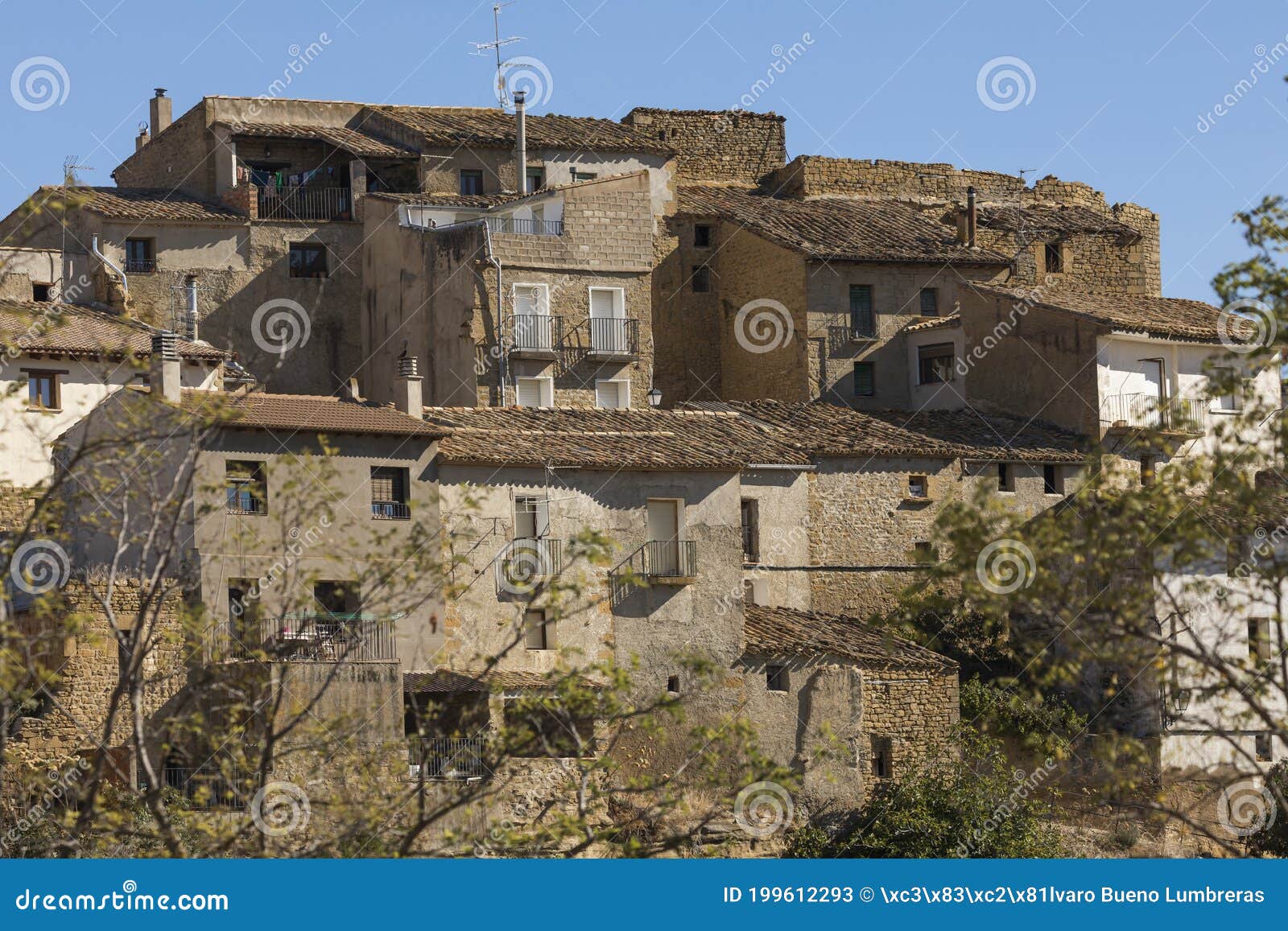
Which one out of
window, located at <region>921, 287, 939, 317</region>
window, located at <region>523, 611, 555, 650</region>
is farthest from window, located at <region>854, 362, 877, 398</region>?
window, located at <region>523, 611, 555, 650</region>

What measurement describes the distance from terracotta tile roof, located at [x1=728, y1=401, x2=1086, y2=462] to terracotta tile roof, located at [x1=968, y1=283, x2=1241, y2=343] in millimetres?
2760

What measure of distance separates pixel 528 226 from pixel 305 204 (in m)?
7.83

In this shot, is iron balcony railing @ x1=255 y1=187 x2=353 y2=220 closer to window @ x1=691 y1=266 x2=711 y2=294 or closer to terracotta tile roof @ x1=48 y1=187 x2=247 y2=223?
terracotta tile roof @ x1=48 y1=187 x2=247 y2=223

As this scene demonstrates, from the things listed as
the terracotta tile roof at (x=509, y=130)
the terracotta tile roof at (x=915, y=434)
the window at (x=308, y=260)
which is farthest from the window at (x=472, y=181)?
the terracotta tile roof at (x=915, y=434)

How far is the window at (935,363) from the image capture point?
55562 millimetres

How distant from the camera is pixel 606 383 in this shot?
176 feet

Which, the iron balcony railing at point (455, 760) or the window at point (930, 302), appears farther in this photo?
the window at point (930, 302)

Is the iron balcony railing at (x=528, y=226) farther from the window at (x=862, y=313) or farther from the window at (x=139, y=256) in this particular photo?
the window at (x=139, y=256)

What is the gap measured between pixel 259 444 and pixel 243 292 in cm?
1834

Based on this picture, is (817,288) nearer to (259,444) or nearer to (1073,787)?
(1073,787)

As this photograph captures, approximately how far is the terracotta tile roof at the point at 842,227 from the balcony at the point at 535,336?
6.88 meters

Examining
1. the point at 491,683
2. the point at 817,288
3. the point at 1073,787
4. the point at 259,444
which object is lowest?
the point at 1073,787

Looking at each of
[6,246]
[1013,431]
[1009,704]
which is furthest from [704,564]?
[6,246]

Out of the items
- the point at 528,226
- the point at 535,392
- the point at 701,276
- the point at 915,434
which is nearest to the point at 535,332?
the point at 535,392
